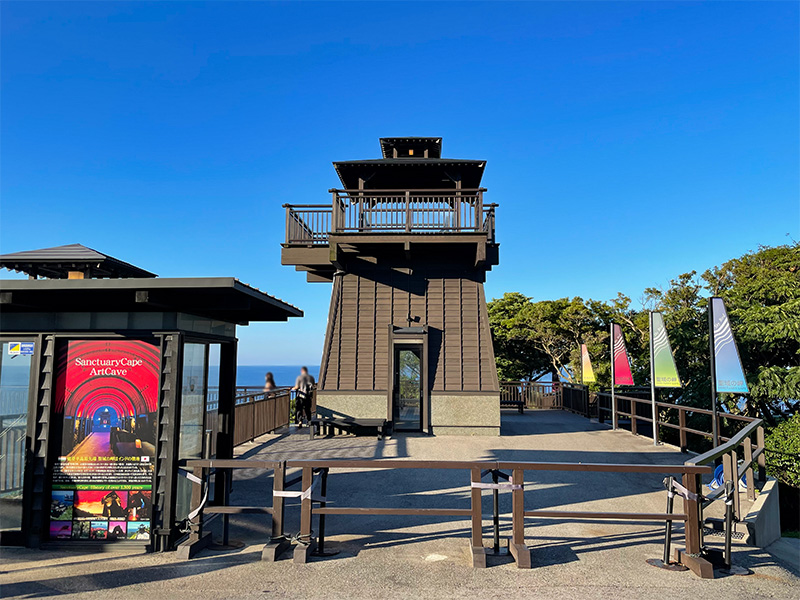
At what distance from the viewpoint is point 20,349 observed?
5801mm

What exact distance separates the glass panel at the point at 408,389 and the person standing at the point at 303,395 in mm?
2669

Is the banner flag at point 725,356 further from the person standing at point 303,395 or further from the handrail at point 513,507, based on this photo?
the person standing at point 303,395

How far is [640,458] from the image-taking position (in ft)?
33.9

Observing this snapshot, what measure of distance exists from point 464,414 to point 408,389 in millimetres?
1797

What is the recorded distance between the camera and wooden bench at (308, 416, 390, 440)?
1302 cm

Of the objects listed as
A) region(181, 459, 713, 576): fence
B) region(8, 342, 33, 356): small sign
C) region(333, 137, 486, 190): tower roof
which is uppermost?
region(333, 137, 486, 190): tower roof

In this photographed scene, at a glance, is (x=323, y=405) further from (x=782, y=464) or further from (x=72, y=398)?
(x=782, y=464)

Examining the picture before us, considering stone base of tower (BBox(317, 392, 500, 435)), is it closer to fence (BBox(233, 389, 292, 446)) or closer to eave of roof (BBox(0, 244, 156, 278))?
fence (BBox(233, 389, 292, 446))

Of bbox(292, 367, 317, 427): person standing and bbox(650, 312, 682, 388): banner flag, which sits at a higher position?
bbox(650, 312, 682, 388): banner flag

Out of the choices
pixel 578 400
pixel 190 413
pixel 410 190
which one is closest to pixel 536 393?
pixel 578 400

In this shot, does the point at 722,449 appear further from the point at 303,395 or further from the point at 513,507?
the point at 303,395

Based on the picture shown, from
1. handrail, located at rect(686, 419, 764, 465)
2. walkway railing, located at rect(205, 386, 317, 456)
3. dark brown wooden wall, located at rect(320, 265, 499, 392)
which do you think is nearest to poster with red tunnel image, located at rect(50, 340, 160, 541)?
walkway railing, located at rect(205, 386, 317, 456)

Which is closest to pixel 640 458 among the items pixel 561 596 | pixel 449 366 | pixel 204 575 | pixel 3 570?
pixel 449 366

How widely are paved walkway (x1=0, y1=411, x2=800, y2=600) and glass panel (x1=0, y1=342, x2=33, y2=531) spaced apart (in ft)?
2.73
